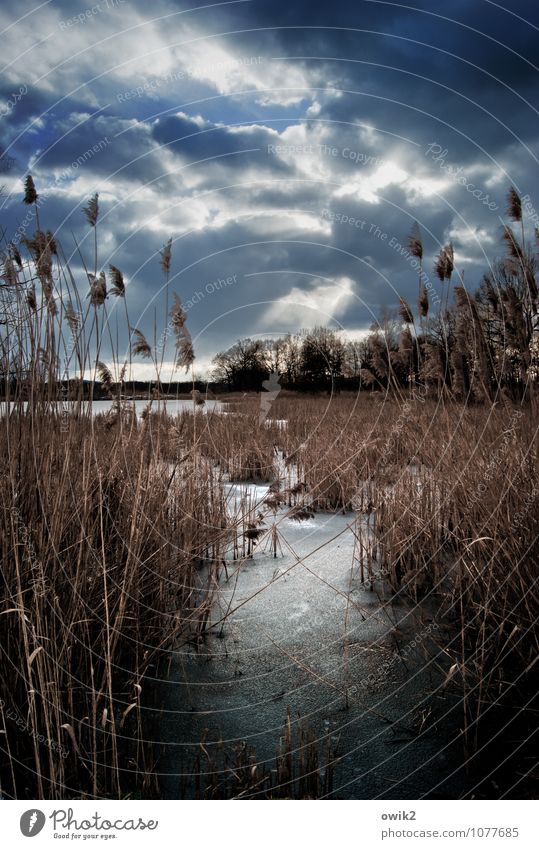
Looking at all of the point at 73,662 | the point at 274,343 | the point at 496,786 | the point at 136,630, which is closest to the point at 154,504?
the point at 136,630

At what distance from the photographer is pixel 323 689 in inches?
84.5

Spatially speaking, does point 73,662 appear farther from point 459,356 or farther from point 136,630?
point 459,356

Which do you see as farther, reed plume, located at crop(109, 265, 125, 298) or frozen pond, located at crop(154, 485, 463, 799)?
reed plume, located at crop(109, 265, 125, 298)

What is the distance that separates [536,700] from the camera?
1889 mm

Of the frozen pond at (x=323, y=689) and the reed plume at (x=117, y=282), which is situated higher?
the reed plume at (x=117, y=282)

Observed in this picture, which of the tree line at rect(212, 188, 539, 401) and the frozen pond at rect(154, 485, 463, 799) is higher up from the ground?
the tree line at rect(212, 188, 539, 401)

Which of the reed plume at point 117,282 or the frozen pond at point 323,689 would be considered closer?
the frozen pond at point 323,689

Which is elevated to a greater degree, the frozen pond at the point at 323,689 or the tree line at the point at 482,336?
the tree line at the point at 482,336

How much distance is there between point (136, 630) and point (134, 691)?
311mm

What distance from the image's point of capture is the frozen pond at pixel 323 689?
1.70 m

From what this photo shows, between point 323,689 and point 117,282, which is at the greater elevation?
point 117,282

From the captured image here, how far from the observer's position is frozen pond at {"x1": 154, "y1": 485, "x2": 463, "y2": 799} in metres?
1.70

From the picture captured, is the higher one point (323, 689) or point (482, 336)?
point (482, 336)

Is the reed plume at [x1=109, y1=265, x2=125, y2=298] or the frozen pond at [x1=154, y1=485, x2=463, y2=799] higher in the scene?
the reed plume at [x1=109, y1=265, x2=125, y2=298]
